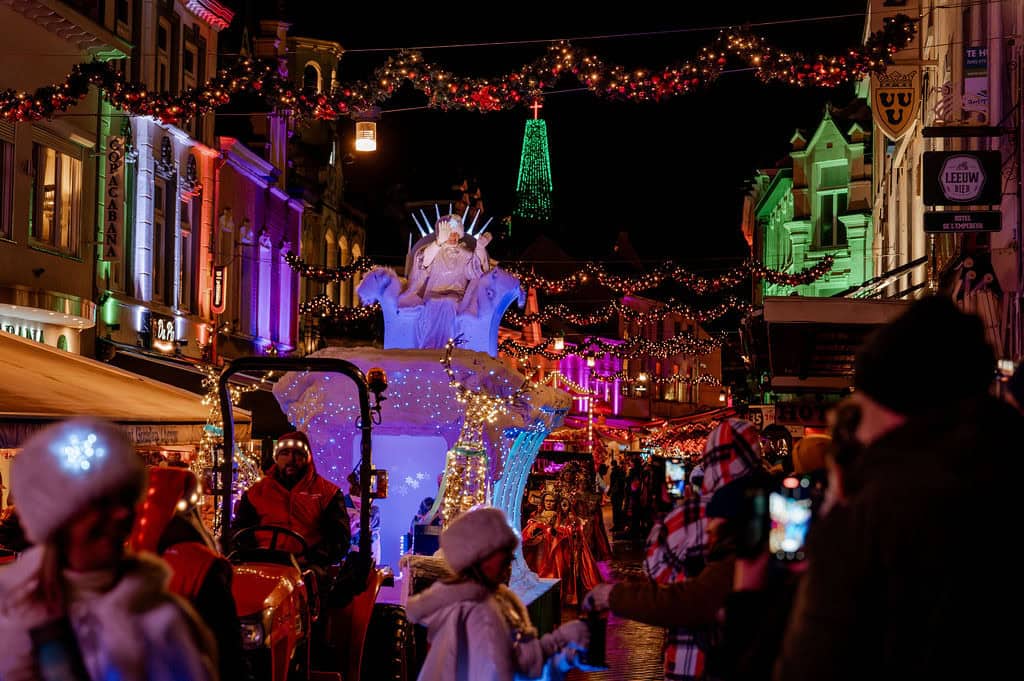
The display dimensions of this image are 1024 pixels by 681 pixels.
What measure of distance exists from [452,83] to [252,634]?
7.84 m

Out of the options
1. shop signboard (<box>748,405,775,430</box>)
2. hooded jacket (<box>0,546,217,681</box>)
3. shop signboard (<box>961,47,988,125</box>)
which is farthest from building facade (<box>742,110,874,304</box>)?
hooded jacket (<box>0,546,217,681</box>)

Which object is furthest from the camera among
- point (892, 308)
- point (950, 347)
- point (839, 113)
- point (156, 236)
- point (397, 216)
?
point (397, 216)

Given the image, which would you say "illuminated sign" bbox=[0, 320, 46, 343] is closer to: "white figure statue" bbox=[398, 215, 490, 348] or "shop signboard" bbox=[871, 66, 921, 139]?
"white figure statue" bbox=[398, 215, 490, 348]

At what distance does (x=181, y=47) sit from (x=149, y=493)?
95.4 feet

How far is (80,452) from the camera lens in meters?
3.49

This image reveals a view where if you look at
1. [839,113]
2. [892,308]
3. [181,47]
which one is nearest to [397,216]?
[839,113]

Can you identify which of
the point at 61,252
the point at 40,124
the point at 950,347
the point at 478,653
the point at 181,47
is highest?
the point at 181,47

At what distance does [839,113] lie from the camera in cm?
4234

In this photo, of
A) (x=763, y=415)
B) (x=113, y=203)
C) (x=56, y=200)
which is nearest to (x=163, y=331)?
(x=113, y=203)

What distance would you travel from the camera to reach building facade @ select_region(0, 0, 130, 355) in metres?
23.4

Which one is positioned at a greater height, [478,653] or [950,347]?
[950,347]

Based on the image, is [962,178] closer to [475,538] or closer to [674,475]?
[475,538]

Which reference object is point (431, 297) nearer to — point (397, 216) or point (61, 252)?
point (61, 252)

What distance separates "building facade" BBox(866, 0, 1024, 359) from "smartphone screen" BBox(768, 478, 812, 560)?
37.7 ft
